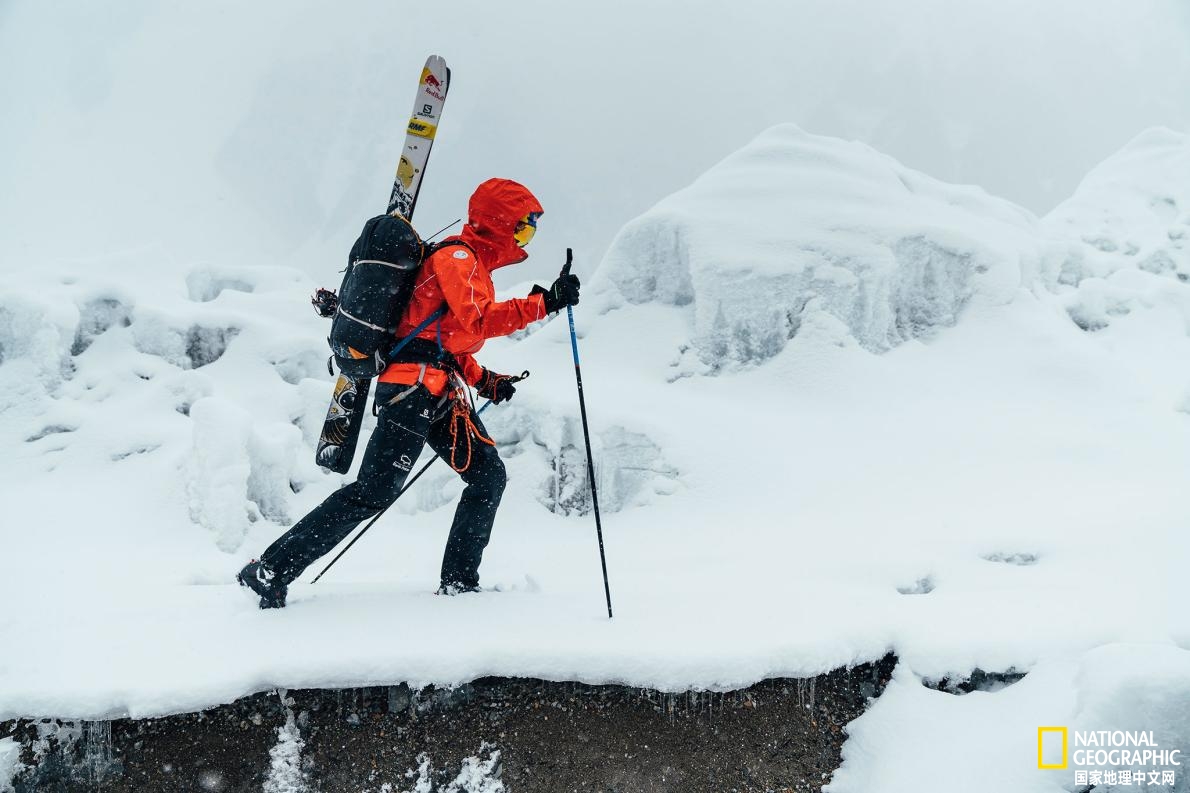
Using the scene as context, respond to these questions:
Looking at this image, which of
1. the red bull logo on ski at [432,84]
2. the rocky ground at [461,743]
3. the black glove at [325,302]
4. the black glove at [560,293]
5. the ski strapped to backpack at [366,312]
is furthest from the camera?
the red bull logo on ski at [432,84]

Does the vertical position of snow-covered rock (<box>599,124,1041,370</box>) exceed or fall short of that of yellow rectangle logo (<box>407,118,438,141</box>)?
it exceeds it

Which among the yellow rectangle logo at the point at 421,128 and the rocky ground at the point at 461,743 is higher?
the yellow rectangle logo at the point at 421,128

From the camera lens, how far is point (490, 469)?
4.30m

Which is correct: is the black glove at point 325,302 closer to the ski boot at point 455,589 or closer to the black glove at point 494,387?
the black glove at point 494,387

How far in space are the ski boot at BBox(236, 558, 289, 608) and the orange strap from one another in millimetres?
1193

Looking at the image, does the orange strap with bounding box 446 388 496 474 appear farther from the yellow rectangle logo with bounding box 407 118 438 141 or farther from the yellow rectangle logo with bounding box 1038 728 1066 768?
the yellow rectangle logo with bounding box 1038 728 1066 768

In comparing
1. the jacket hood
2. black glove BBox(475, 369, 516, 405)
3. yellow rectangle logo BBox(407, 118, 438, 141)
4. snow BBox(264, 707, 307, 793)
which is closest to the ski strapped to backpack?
yellow rectangle logo BBox(407, 118, 438, 141)

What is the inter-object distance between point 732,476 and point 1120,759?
7.20m

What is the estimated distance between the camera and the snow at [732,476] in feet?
11.4

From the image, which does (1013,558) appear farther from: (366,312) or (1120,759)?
(366,312)

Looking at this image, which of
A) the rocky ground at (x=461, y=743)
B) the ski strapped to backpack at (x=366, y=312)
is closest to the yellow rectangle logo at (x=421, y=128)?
the ski strapped to backpack at (x=366, y=312)

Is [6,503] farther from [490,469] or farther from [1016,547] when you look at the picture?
[1016,547]

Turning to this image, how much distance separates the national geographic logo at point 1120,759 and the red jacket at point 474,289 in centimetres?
339

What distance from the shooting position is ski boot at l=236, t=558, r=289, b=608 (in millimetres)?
3816
